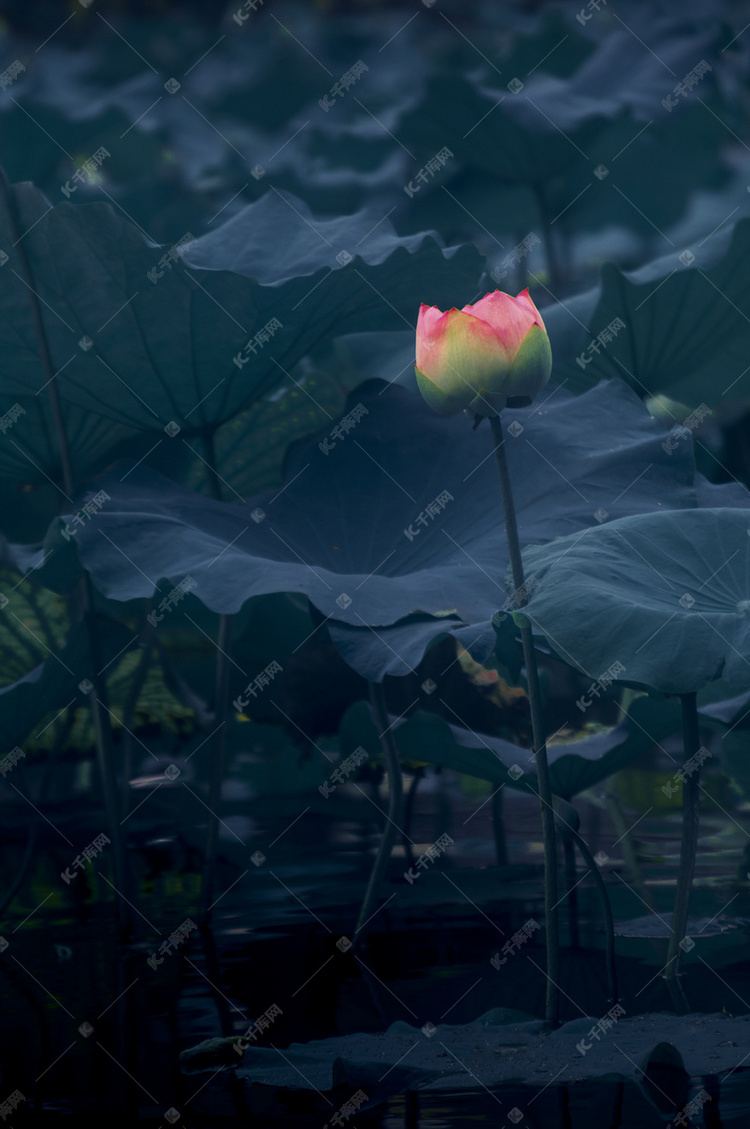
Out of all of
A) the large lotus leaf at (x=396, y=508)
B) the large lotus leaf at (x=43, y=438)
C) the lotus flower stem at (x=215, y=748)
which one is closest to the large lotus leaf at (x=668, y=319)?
the large lotus leaf at (x=396, y=508)

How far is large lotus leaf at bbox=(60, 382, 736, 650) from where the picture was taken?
111 centimetres

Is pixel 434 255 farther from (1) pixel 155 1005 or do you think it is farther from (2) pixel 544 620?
(1) pixel 155 1005

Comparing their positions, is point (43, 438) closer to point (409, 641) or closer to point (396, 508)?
point (396, 508)

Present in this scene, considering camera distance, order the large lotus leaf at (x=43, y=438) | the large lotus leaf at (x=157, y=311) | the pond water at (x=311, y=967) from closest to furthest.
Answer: the pond water at (x=311, y=967), the large lotus leaf at (x=157, y=311), the large lotus leaf at (x=43, y=438)

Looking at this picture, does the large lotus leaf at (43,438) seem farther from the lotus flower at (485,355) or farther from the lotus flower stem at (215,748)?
the lotus flower at (485,355)

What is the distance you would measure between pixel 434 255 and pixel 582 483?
342 millimetres

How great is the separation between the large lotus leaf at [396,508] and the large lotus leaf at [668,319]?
0.68 ft

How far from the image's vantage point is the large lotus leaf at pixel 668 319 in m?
1.53

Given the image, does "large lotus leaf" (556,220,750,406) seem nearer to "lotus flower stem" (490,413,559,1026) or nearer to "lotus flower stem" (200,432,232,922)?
"lotus flower stem" (200,432,232,922)

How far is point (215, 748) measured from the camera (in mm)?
1373

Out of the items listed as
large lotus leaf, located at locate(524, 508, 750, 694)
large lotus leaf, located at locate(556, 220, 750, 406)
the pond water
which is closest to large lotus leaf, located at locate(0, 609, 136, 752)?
the pond water

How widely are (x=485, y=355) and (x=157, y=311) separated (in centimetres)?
55

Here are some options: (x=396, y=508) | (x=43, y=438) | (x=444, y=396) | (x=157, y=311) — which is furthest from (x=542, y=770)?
(x=43, y=438)

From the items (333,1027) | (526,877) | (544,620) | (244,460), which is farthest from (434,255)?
(333,1027)
